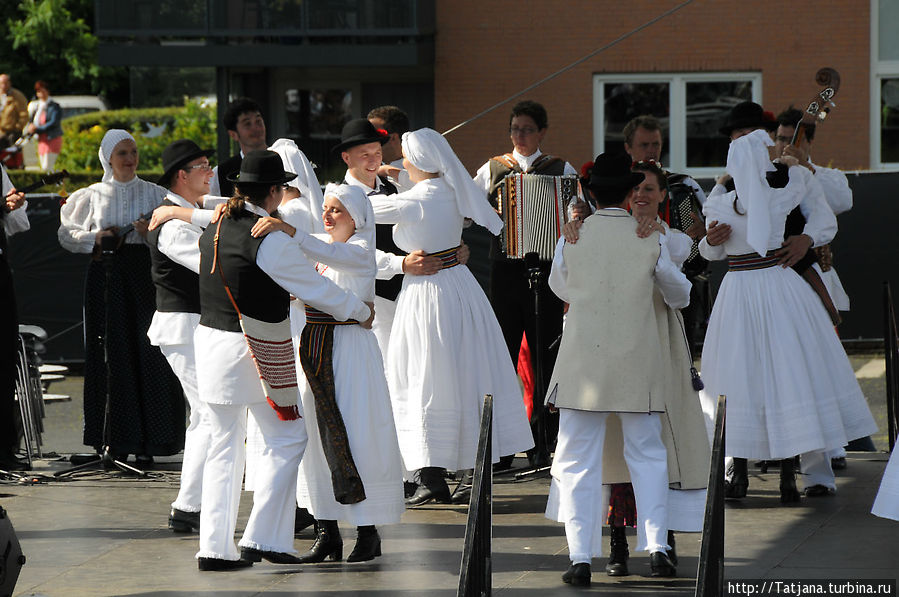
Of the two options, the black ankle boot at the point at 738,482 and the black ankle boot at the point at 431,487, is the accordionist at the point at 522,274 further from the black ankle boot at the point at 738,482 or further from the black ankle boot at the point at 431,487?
the black ankle boot at the point at 738,482

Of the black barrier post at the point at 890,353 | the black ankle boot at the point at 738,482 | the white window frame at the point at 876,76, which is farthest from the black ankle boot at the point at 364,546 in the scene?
the white window frame at the point at 876,76

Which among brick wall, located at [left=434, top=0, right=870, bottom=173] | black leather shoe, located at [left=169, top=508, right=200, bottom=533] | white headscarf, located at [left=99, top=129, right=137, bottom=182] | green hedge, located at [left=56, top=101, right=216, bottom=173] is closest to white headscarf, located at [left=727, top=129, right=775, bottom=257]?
black leather shoe, located at [left=169, top=508, right=200, bottom=533]

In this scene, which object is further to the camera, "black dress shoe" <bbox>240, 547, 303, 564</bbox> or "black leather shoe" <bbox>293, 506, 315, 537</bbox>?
"black leather shoe" <bbox>293, 506, 315, 537</bbox>

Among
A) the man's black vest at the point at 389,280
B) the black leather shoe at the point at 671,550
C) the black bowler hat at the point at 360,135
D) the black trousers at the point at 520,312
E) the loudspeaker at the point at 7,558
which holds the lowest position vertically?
the black leather shoe at the point at 671,550

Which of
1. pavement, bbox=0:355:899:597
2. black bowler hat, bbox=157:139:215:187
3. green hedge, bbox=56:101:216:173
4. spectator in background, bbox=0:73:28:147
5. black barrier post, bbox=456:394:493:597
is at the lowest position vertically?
pavement, bbox=0:355:899:597

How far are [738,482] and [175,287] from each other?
3626mm

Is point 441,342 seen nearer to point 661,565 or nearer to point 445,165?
point 445,165

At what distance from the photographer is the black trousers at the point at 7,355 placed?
31.7 ft

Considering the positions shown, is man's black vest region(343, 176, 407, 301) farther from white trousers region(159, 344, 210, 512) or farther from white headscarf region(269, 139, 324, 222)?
white trousers region(159, 344, 210, 512)

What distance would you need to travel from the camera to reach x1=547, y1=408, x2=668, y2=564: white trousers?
675cm

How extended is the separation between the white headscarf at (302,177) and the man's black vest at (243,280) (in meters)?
1.11

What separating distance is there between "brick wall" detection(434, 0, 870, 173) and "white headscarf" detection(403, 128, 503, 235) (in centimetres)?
1096

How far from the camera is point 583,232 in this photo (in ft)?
22.6

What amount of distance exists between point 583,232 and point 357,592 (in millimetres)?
2036
